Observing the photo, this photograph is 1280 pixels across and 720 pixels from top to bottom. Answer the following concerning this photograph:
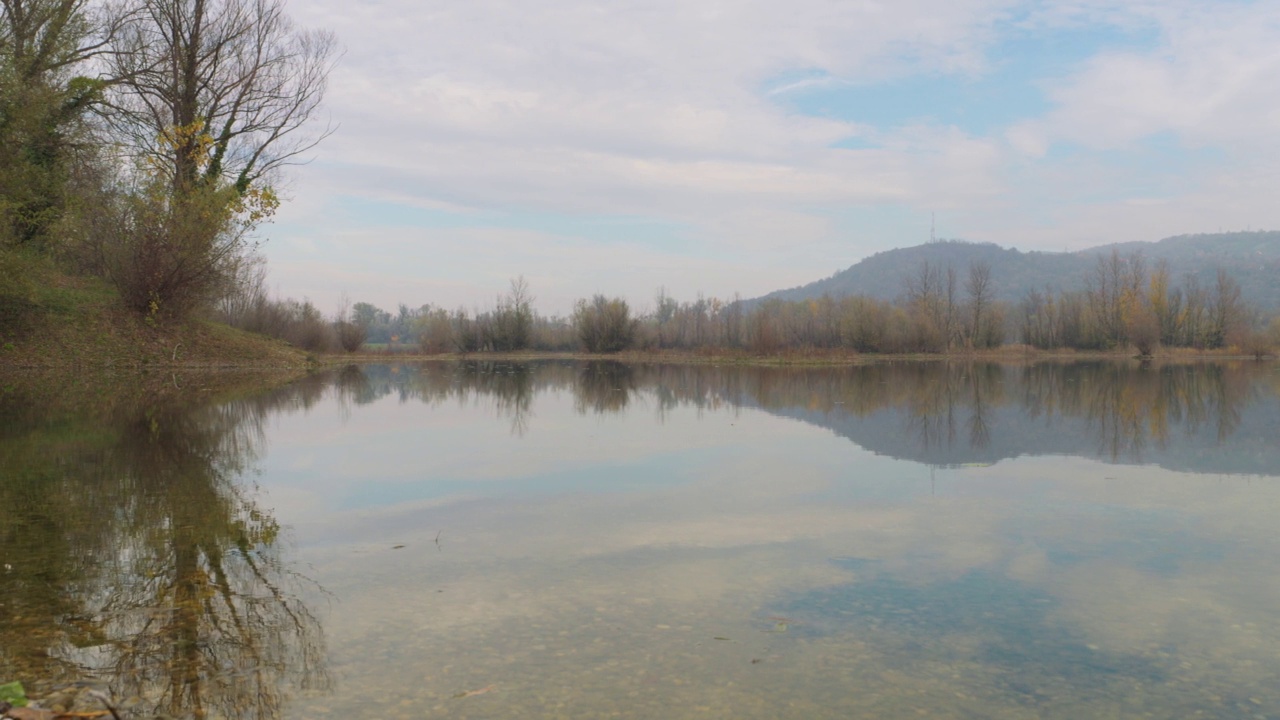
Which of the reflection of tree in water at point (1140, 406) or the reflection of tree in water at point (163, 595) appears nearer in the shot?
the reflection of tree in water at point (163, 595)

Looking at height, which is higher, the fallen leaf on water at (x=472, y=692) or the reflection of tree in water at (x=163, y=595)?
the reflection of tree in water at (x=163, y=595)

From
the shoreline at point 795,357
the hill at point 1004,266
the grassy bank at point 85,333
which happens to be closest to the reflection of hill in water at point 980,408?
the grassy bank at point 85,333

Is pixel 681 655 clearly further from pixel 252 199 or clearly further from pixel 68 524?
pixel 252 199

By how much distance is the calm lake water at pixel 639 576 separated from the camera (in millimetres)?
3418

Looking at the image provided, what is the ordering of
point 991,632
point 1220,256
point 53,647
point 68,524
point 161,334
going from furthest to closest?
point 1220,256 < point 161,334 < point 68,524 < point 991,632 < point 53,647

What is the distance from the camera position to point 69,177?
20.7m

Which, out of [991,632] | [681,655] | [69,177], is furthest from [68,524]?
[69,177]

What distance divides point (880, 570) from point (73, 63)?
25.9 m

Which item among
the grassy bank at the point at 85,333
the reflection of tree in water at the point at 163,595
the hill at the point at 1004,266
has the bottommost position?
the reflection of tree in water at the point at 163,595

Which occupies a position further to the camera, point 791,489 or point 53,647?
point 791,489

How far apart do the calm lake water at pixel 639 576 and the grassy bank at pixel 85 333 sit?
1127 centimetres

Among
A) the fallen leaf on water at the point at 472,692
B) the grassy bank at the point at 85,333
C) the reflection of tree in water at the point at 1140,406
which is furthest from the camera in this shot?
the grassy bank at the point at 85,333

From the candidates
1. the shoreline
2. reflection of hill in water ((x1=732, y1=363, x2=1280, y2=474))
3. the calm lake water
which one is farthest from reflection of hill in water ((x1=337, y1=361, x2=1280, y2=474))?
the shoreline

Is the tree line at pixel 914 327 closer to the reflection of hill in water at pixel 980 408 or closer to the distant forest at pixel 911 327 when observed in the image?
the distant forest at pixel 911 327
